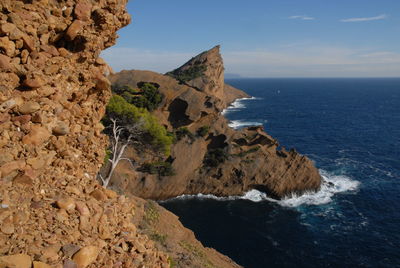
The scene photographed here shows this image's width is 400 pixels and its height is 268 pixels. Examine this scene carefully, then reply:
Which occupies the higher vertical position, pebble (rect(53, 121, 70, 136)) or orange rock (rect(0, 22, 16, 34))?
orange rock (rect(0, 22, 16, 34))

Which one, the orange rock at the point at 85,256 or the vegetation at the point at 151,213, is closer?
the orange rock at the point at 85,256

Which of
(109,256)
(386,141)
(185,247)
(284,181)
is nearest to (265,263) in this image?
(185,247)

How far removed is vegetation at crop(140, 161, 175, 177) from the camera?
2092 inches

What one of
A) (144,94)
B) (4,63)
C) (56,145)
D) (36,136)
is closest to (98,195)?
(56,145)

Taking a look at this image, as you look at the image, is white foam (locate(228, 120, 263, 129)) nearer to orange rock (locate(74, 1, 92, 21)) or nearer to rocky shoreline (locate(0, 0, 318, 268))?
rocky shoreline (locate(0, 0, 318, 268))

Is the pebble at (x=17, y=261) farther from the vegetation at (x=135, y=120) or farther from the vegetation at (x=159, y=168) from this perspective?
the vegetation at (x=159, y=168)

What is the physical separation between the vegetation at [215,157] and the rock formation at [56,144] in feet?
153

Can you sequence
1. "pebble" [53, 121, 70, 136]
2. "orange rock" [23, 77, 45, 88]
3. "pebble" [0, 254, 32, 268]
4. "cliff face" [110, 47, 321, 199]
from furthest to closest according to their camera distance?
1. "cliff face" [110, 47, 321, 199]
2. "pebble" [53, 121, 70, 136]
3. "orange rock" [23, 77, 45, 88]
4. "pebble" [0, 254, 32, 268]

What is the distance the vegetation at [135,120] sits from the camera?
27189 millimetres

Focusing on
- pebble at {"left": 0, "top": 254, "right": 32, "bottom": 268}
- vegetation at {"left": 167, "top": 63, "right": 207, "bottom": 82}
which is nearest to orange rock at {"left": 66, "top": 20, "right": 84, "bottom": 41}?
pebble at {"left": 0, "top": 254, "right": 32, "bottom": 268}

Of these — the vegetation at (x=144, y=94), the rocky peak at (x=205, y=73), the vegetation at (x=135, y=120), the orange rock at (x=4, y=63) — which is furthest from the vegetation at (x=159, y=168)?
the orange rock at (x=4, y=63)

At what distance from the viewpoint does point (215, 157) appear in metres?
Result: 57.8

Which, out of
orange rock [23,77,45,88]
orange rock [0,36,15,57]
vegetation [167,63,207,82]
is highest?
vegetation [167,63,207,82]

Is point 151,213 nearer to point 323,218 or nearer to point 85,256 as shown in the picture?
point 85,256
